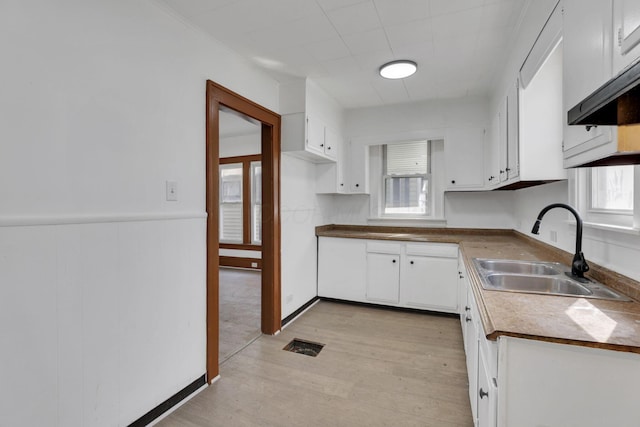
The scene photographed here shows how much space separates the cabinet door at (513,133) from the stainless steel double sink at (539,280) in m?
0.62

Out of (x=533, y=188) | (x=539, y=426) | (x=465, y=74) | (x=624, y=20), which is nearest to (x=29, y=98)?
(x=624, y=20)

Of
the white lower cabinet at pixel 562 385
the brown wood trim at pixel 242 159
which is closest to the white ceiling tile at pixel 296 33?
the white lower cabinet at pixel 562 385

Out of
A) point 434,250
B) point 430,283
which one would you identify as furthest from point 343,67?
point 430,283

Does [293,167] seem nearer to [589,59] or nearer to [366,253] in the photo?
[366,253]

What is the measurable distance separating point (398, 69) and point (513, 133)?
1180mm

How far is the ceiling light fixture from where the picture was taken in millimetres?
2678

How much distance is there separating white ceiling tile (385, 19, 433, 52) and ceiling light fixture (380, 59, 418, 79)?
11.3 inches

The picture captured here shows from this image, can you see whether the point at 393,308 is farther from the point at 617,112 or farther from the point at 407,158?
the point at 617,112

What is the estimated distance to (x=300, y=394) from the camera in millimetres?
2012

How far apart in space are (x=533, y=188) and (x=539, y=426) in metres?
2.29

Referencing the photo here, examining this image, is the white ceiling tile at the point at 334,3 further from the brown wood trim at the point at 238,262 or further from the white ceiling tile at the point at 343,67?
the brown wood trim at the point at 238,262

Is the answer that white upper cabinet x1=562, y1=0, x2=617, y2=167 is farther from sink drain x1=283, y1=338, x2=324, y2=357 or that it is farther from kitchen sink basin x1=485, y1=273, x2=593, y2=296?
sink drain x1=283, y1=338, x2=324, y2=357

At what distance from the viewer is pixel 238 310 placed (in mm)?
3609

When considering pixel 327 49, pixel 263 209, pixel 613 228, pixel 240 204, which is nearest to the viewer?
pixel 613 228
